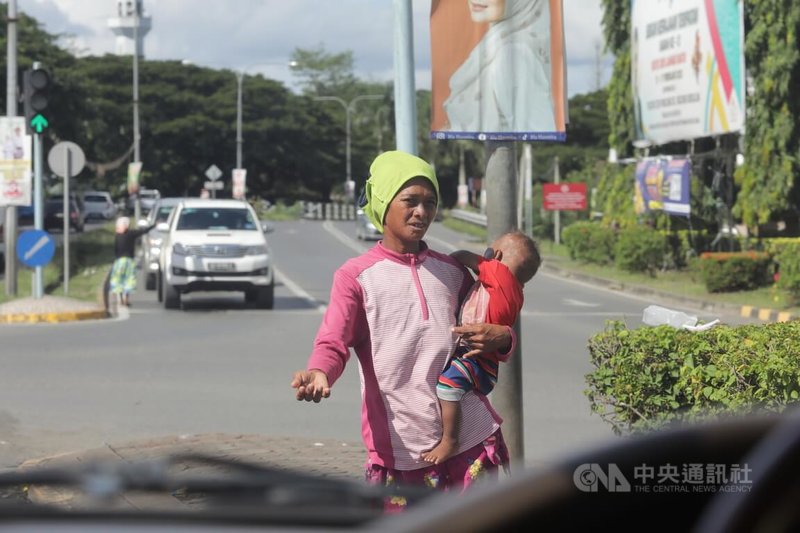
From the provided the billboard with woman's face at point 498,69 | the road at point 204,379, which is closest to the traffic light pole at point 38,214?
the road at point 204,379

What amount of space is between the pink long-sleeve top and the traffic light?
1733cm

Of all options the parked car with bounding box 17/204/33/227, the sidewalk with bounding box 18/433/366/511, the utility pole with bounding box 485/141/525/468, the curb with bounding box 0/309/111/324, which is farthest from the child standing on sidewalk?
the parked car with bounding box 17/204/33/227

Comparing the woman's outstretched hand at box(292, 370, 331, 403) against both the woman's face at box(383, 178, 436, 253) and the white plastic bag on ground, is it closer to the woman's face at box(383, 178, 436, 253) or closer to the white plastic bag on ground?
the woman's face at box(383, 178, 436, 253)

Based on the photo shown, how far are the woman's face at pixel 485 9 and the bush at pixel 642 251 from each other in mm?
26049

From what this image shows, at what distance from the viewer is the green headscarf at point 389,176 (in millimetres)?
3951

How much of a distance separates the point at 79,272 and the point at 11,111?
27.3 feet

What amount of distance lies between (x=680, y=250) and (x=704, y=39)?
5401 millimetres

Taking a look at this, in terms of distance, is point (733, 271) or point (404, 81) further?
point (733, 271)

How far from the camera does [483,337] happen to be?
12.6 feet

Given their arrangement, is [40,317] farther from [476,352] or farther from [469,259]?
[476,352]

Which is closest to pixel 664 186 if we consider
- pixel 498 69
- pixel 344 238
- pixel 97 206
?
pixel 344 238

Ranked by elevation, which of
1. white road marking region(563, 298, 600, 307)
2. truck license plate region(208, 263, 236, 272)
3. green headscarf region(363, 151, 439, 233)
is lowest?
white road marking region(563, 298, 600, 307)

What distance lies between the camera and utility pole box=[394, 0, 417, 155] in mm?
6309

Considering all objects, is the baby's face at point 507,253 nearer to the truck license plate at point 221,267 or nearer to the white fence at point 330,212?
the truck license plate at point 221,267
